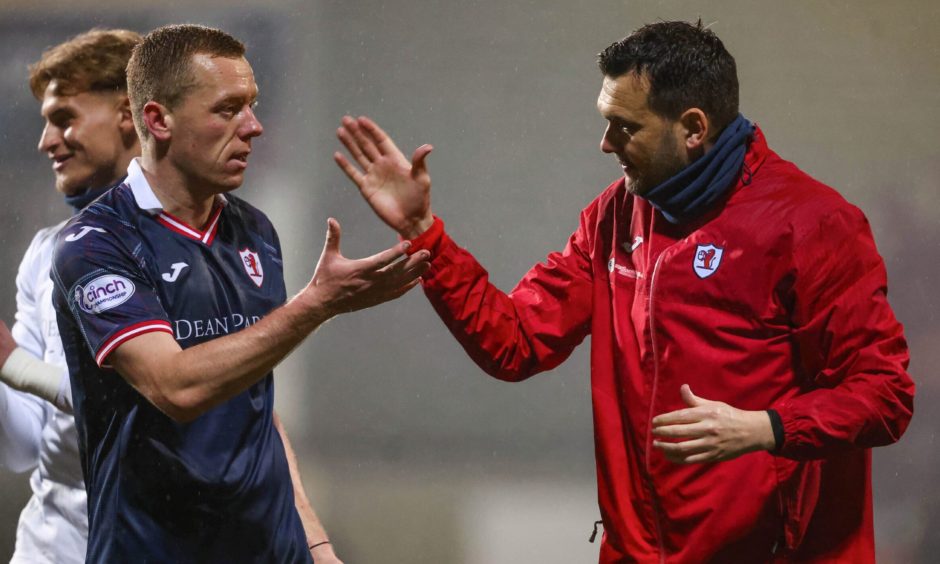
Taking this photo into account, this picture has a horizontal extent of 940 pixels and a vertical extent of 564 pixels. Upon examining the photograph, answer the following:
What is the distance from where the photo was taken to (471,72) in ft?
12.0

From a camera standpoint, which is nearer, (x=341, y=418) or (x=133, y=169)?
(x=133, y=169)

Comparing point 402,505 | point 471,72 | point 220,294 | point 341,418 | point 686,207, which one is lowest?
point 402,505

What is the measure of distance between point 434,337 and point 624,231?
175 centimetres

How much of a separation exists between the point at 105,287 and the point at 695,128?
99 cm

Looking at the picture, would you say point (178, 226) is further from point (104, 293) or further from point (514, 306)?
point (514, 306)

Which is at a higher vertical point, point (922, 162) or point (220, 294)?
point (922, 162)

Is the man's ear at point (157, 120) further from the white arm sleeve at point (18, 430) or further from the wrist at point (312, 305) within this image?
the white arm sleeve at point (18, 430)

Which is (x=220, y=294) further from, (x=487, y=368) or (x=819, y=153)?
(x=819, y=153)

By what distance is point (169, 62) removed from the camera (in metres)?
1.91

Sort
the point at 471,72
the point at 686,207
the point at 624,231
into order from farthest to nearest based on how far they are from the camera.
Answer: the point at 471,72 < the point at 624,231 < the point at 686,207

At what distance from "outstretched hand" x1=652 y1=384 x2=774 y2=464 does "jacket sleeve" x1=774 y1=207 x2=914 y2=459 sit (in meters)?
0.05

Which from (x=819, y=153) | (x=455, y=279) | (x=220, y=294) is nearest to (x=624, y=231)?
(x=455, y=279)

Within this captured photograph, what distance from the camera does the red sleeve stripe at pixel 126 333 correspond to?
5.68 ft

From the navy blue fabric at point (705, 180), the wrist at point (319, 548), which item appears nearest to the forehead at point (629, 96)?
the navy blue fabric at point (705, 180)
